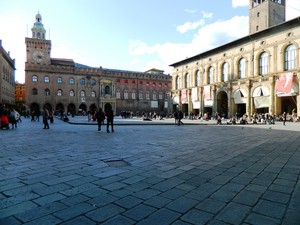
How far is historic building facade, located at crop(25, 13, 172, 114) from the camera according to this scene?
174 feet

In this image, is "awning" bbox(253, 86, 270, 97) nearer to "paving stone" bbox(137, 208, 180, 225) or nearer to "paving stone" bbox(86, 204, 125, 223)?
"paving stone" bbox(137, 208, 180, 225)

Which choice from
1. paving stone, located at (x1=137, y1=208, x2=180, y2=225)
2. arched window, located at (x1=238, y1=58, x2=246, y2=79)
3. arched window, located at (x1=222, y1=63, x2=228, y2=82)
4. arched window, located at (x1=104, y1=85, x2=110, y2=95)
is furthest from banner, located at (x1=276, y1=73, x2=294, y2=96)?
arched window, located at (x1=104, y1=85, x2=110, y2=95)

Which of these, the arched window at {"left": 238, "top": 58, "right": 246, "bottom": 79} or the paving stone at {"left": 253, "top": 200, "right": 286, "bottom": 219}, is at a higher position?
the arched window at {"left": 238, "top": 58, "right": 246, "bottom": 79}

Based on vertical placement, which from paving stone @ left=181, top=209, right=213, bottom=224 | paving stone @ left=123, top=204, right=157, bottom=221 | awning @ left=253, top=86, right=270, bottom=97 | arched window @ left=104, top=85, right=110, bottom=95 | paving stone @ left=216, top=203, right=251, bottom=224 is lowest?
paving stone @ left=216, top=203, right=251, bottom=224

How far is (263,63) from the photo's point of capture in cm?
3244

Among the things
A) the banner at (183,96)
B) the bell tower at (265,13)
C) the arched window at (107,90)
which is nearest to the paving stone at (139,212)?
the banner at (183,96)

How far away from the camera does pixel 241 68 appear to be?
1407 inches

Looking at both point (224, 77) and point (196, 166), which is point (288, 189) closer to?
point (196, 166)

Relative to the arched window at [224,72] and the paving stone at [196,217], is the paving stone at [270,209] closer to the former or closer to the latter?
the paving stone at [196,217]

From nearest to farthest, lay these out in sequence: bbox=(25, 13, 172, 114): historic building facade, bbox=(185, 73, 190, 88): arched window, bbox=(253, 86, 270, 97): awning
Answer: bbox=(253, 86, 270, 97): awning
bbox=(185, 73, 190, 88): arched window
bbox=(25, 13, 172, 114): historic building facade

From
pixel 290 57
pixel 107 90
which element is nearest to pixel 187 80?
pixel 290 57

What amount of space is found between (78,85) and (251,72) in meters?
41.1

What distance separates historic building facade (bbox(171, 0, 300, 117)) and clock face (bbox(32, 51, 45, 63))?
33.6 metres

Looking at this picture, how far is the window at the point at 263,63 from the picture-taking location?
1258 inches
